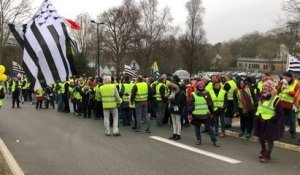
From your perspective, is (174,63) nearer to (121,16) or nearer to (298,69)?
(121,16)

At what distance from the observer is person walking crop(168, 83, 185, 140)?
10.9 m

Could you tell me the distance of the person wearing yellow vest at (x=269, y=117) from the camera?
8117 mm

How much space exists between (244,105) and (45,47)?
252 inches

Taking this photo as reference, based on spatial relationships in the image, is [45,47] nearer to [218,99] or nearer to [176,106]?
[176,106]

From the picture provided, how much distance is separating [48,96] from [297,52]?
18149 millimetres

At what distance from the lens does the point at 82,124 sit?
14234 mm

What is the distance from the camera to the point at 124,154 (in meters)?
9.04

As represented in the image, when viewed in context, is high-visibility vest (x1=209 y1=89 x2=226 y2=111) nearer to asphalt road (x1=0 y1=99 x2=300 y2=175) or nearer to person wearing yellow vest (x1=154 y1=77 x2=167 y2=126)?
asphalt road (x1=0 y1=99 x2=300 y2=175)

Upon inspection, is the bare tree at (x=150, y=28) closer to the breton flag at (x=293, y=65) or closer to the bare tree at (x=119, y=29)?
the bare tree at (x=119, y=29)

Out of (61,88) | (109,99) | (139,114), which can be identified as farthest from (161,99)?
(61,88)

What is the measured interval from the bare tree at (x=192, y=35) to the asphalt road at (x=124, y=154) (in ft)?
159

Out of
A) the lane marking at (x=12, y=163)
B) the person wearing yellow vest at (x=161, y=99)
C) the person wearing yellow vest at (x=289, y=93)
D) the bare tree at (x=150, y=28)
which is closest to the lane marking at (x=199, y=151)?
the person wearing yellow vest at (x=161, y=99)

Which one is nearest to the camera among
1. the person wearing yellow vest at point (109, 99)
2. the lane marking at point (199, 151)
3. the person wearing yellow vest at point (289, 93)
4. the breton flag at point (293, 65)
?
the lane marking at point (199, 151)

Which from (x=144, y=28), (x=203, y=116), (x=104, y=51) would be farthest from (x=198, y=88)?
(x=104, y=51)
